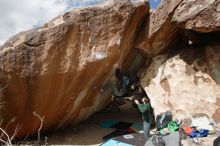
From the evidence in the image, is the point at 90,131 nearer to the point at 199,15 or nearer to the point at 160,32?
the point at 160,32

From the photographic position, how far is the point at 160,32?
1022cm

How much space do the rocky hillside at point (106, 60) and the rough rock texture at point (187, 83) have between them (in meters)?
0.03

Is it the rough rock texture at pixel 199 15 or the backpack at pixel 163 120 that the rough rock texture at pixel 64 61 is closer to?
the rough rock texture at pixel 199 15

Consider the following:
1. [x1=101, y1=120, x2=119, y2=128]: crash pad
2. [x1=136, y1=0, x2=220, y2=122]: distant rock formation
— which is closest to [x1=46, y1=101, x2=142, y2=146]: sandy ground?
[x1=101, y1=120, x2=119, y2=128]: crash pad

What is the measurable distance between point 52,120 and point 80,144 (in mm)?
1180

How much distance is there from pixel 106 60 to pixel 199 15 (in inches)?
114

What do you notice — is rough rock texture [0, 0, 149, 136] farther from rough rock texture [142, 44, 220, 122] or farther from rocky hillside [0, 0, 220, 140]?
rough rock texture [142, 44, 220, 122]

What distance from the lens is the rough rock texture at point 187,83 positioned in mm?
9352

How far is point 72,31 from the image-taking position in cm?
932

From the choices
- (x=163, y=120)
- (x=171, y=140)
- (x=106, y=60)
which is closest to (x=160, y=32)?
(x=106, y=60)

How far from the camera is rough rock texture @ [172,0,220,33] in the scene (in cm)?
880

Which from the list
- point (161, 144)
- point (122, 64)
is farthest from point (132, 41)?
point (161, 144)

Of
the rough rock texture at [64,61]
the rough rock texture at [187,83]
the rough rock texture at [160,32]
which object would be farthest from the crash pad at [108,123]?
the rough rock texture at [160,32]

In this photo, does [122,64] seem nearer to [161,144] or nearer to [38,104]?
[38,104]
